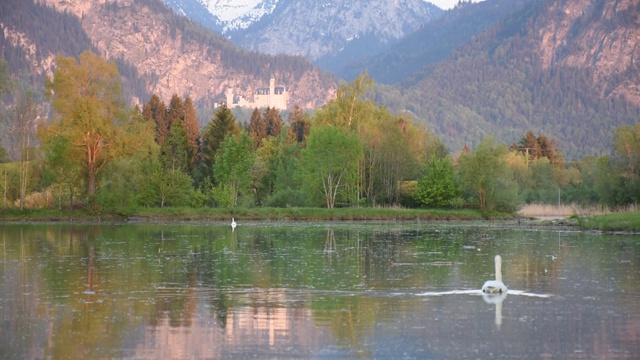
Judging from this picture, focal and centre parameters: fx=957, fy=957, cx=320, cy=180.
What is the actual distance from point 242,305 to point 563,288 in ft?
33.3

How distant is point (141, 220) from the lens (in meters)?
76.9

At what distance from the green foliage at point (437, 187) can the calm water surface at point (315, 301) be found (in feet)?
115

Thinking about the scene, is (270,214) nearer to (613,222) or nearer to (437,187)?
(437,187)

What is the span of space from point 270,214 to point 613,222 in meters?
30.9

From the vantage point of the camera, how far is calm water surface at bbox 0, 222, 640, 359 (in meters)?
19.7

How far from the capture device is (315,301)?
26.2m

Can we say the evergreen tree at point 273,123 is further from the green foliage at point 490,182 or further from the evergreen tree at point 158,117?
the green foliage at point 490,182

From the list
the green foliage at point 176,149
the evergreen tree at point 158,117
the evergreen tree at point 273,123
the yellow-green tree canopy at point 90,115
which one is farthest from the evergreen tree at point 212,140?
the evergreen tree at point 273,123

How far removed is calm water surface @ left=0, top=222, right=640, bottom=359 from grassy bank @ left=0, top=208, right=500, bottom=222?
27.8 meters

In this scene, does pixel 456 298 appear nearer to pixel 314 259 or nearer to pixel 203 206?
pixel 314 259

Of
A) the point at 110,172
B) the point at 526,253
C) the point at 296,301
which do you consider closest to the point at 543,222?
the point at 526,253

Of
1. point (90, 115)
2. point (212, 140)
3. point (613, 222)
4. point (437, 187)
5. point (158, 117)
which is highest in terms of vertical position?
point (158, 117)

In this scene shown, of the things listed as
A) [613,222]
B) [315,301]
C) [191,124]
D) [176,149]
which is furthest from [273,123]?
[315,301]

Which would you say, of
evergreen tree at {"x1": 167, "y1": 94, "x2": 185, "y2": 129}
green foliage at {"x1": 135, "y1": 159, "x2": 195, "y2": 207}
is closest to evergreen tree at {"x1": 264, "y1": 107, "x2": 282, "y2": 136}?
evergreen tree at {"x1": 167, "y1": 94, "x2": 185, "y2": 129}
